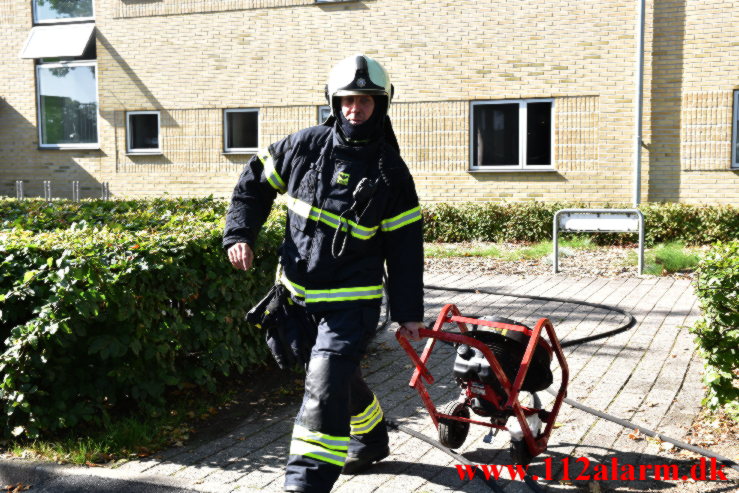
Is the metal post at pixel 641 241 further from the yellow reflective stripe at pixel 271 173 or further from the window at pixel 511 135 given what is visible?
the yellow reflective stripe at pixel 271 173

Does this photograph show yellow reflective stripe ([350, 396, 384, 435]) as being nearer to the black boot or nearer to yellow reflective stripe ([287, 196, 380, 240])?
the black boot

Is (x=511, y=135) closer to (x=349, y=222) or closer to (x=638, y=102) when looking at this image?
(x=638, y=102)

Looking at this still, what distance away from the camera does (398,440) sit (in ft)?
15.7

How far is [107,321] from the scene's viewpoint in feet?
15.6

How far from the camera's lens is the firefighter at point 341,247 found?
3699 mm

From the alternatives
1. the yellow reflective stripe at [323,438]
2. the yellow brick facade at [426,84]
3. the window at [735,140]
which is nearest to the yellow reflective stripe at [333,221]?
the yellow reflective stripe at [323,438]

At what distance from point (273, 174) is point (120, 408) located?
1989 mm

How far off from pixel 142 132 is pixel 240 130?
259 centimetres

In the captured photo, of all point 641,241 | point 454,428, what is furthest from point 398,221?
point 641,241

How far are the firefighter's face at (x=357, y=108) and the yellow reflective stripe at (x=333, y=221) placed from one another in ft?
1.45

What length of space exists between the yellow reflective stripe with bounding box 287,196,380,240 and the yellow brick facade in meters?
12.5

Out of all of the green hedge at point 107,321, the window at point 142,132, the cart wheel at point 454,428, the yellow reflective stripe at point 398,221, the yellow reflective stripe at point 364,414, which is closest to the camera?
the yellow reflective stripe at point 398,221

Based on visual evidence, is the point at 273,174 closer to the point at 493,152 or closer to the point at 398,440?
the point at 398,440

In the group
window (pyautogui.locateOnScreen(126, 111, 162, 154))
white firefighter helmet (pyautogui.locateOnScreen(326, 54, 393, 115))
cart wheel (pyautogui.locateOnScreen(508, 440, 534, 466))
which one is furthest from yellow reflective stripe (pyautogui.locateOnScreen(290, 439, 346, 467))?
window (pyautogui.locateOnScreen(126, 111, 162, 154))
